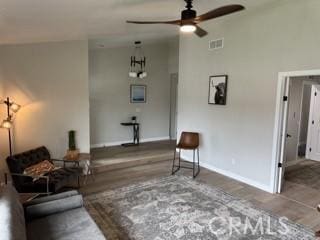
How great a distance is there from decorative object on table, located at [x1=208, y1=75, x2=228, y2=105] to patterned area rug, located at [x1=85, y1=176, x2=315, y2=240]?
1.82 m

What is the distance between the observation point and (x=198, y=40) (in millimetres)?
5418

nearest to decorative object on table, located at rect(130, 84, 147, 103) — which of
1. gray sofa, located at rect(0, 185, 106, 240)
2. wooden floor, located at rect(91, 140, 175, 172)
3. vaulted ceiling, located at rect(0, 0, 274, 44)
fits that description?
wooden floor, located at rect(91, 140, 175, 172)

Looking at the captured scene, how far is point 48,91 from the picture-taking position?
4469mm

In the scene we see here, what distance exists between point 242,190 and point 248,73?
2118 millimetres

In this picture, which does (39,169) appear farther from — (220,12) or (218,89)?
(218,89)

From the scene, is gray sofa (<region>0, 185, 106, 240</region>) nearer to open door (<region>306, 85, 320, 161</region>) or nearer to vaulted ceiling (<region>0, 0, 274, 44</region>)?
vaulted ceiling (<region>0, 0, 274, 44</region>)

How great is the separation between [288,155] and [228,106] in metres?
2.26

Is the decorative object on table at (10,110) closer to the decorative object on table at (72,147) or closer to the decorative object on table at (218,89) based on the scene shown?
the decorative object on table at (72,147)

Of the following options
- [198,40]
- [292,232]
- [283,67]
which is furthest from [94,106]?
[292,232]

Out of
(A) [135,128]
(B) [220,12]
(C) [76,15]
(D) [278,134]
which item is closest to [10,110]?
(C) [76,15]

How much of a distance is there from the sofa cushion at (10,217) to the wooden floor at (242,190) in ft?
5.91

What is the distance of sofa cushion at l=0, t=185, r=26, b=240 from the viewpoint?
70.0 inches

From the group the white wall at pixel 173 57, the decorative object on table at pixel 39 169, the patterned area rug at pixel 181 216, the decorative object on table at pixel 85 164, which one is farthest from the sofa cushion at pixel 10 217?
the white wall at pixel 173 57

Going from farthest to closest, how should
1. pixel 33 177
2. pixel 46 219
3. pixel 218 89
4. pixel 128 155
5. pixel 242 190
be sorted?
pixel 128 155 → pixel 218 89 → pixel 242 190 → pixel 33 177 → pixel 46 219
